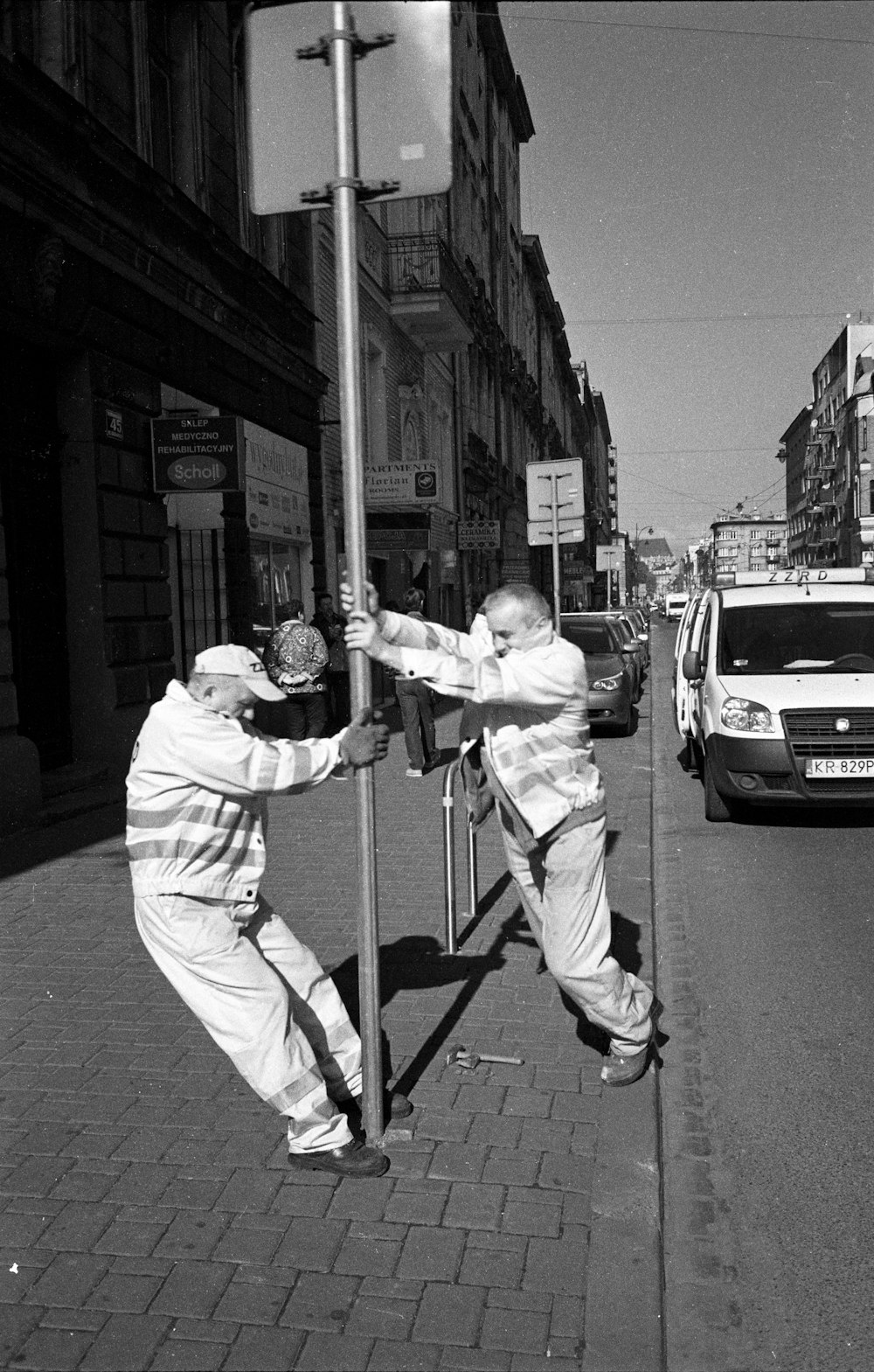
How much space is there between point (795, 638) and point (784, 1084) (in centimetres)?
636

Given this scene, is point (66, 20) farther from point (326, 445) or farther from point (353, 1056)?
point (326, 445)

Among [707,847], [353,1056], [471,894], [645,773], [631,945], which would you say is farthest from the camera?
[645,773]

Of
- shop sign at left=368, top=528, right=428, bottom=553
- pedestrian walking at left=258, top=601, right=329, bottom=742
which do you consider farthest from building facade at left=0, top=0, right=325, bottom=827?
shop sign at left=368, top=528, right=428, bottom=553

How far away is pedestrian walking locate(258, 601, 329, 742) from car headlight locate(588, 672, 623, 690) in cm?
419

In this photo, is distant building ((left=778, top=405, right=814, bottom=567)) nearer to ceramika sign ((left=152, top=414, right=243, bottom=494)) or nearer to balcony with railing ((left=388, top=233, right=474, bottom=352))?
balcony with railing ((left=388, top=233, right=474, bottom=352))

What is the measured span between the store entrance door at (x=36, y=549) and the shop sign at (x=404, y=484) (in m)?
9.52

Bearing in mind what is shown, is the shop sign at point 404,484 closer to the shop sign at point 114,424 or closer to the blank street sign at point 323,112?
the shop sign at point 114,424

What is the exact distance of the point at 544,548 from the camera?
59094 millimetres

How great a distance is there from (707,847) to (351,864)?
267 centimetres

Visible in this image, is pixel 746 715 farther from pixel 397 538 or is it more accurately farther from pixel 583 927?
pixel 397 538

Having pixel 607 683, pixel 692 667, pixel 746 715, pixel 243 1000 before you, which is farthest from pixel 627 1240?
pixel 607 683

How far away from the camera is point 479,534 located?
1063 inches

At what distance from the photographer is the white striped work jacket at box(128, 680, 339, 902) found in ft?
11.7

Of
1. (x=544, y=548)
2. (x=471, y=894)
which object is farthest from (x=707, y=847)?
(x=544, y=548)
